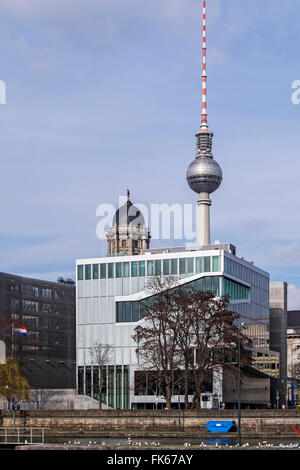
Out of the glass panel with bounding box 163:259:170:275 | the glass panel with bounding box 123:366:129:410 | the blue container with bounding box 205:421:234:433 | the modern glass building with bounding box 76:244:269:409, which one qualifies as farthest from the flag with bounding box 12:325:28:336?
the blue container with bounding box 205:421:234:433

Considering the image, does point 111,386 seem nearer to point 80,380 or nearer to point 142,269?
point 80,380

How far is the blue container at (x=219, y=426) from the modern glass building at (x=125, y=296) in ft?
136

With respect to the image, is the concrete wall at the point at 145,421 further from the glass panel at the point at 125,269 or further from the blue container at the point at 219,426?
the glass panel at the point at 125,269

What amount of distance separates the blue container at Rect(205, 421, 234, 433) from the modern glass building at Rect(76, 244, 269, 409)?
41.5 m

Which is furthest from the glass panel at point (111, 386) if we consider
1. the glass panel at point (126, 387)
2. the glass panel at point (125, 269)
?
the glass panel at point (125, 269)

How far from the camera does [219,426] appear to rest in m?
87.8

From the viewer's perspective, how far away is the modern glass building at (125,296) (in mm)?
131500

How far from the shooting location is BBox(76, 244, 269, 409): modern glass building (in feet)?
431

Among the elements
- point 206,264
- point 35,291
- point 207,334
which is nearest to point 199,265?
point 206,264

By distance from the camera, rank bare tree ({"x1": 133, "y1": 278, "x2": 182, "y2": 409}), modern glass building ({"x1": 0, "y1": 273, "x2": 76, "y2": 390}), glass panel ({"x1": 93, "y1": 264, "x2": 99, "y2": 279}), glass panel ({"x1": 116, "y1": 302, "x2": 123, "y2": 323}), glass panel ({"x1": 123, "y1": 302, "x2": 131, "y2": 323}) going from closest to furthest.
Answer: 1. bare tree ({"x1": 133, "y1": 278, "x2": 182, "y2": 409})
2. glass panel ({"x1": 123, "y1": 302, "x2": 131, "y2": 323})
3. glass panel ({"x1": 116, "y1": 302, "x2": 123, "y2": 323})
4. glass panel ({"x1": 93, "y1": 264, "x2": 99, "y2": 279})
5. modern glass building ({"x1": 0, "y1": 273, "x2": 76, "y2": 390})

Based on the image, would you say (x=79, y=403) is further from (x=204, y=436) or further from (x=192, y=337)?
(x=204, y=436)

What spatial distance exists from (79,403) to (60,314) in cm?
4078

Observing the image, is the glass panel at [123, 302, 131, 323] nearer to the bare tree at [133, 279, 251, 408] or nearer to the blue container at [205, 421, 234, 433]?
the bare tree at [133, 279, 251, 408]
